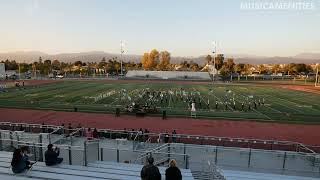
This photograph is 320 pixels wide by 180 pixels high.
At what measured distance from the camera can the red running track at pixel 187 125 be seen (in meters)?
23.9

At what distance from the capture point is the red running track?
23933 millimetres

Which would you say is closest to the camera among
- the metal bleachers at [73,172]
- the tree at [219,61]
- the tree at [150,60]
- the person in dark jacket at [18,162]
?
the metal bleachers at [73,172]

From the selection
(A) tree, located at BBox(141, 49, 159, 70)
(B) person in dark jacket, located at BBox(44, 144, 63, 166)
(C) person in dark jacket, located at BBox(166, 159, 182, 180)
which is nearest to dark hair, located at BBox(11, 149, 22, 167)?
(B) person in dark jacket, located at BBox(44, 144, 63, 166)

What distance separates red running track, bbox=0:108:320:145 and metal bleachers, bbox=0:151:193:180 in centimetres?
1476

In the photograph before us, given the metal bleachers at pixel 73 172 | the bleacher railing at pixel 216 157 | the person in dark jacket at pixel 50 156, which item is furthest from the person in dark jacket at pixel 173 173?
the bleacher railing at pixel 216 157

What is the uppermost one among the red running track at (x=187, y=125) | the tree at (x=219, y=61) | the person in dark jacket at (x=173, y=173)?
the tree at (x=219, y=61)

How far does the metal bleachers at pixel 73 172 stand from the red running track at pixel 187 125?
14.8m

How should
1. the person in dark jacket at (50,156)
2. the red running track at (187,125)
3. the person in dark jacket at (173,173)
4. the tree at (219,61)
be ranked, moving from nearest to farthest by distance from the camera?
the person in dark jacket at (173,173)
the person in dark jacket at (50,156)
the red running track at (187,125)
the tree at (219,61)

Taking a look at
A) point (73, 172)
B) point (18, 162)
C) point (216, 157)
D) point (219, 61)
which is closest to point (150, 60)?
point (219, 61)

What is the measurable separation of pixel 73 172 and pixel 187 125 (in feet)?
60.3

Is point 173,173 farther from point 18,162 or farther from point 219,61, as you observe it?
point 219,61

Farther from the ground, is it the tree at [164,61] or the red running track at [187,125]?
the tree at [164,61]

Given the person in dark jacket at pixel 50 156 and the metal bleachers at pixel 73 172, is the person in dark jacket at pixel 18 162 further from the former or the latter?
the person in dark jacket at pixel 50 156

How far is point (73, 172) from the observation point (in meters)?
8.93
